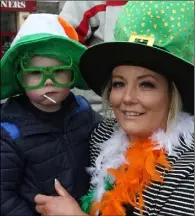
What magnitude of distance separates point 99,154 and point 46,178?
0.22 meters

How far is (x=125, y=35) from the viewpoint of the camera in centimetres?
131

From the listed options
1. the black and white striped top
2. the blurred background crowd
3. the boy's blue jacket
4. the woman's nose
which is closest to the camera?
the black and white striped top

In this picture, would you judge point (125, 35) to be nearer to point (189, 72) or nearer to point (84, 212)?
point (189, 72)

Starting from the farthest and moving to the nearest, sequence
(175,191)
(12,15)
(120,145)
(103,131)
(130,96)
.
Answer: (12,15) → (103,131) → (120,145) → (130,96) → (175,191)

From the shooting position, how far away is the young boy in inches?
58.3

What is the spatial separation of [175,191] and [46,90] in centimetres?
62

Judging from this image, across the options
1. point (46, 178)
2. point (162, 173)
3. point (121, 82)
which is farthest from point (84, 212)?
point (121, 82)

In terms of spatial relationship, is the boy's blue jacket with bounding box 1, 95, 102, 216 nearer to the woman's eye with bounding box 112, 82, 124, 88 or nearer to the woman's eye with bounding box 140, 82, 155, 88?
the woman's eye with bounding box 112, 82, 124, 88

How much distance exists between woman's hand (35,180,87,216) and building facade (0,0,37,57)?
7.66 feet

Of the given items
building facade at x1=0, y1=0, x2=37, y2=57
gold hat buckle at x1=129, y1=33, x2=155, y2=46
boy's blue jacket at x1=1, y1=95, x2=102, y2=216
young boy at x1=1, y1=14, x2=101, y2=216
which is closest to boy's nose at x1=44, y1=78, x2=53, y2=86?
young boy at x1=1, y1=14, x2=101, y2=216

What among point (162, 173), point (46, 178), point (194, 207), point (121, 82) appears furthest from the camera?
point (46, 178)

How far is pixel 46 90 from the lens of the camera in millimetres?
1521

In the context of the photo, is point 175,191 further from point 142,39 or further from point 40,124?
point 40,124

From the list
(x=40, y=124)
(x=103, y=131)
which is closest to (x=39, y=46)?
(x=40, y=124)
